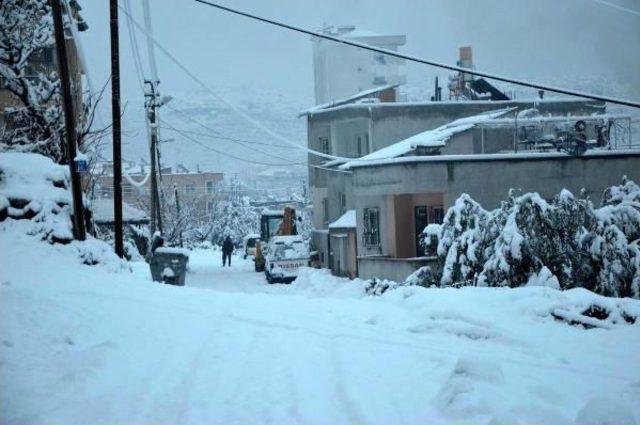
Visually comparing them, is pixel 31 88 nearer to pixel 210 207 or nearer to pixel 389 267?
pixel 389 267

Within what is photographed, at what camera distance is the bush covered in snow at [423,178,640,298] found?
15484 millimetres

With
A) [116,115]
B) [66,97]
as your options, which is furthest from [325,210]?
[66,97]

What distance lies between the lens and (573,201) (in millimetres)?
16578

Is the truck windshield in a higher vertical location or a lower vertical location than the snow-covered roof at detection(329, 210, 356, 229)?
lower

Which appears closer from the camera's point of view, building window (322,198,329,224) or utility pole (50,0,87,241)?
utility pole (50,0,87,241)

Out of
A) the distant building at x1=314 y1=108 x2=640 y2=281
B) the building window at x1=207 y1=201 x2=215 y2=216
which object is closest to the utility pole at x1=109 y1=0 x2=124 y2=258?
the distant building at x1=314 y1=108 x2=640 y2=281

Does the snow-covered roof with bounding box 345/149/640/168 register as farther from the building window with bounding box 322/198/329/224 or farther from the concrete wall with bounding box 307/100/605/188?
the building window with bounding box 322/198/329/224

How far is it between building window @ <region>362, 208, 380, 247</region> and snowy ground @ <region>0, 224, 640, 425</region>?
15991 mm

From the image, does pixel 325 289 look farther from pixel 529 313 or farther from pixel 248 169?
pixel 248 169

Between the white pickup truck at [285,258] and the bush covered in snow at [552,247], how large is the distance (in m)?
19.2

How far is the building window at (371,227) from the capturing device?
28984mm

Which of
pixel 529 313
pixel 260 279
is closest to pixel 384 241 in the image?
pixel 260 279

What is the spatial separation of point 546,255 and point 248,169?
467 feet

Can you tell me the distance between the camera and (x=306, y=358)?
26.6 ft
